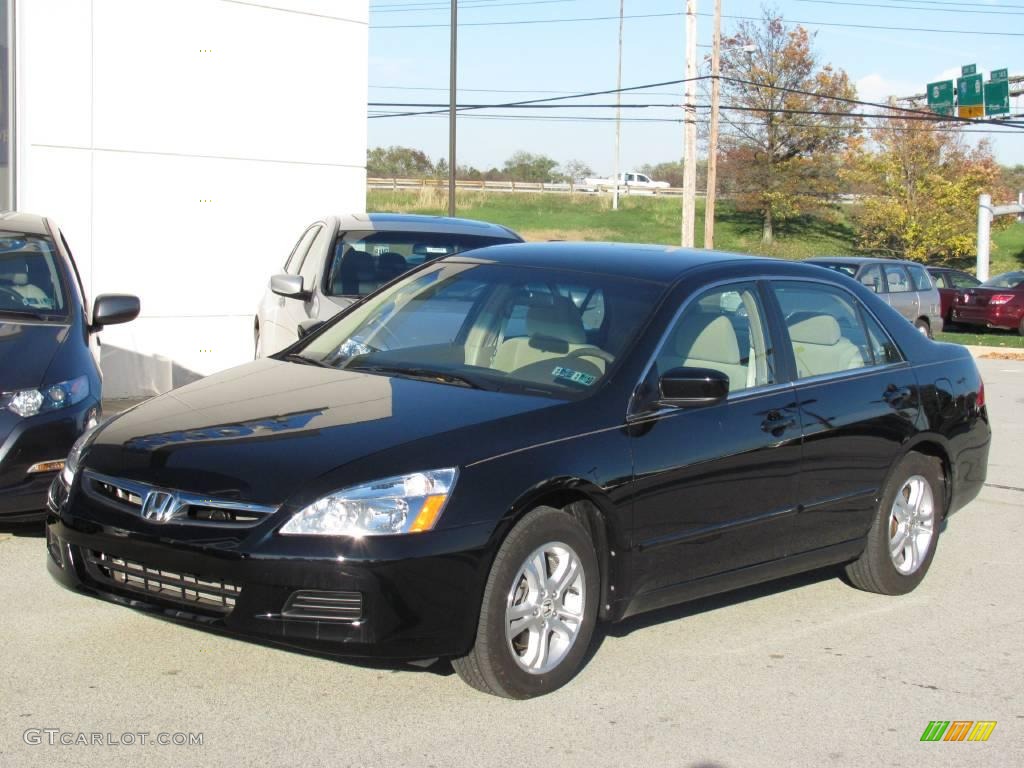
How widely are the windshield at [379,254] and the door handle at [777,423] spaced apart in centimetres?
445

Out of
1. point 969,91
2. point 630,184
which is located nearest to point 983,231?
point 969,91

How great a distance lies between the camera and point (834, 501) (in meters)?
5.87

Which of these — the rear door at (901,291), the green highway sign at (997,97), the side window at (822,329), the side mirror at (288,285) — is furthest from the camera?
the green highway sign at (997,97)

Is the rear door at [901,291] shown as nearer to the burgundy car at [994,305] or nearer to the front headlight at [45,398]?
the burgundy car at [994,305]

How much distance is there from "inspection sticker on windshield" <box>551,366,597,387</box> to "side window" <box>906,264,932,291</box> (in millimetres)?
18528

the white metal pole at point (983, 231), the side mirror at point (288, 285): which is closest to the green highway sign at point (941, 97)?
the white metal pole at point (983, 231)

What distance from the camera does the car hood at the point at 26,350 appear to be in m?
6.38

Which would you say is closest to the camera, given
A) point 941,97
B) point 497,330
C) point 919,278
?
point 497,330

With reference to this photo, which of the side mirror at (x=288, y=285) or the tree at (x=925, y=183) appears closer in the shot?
the side mirror at (x=288, y=285)

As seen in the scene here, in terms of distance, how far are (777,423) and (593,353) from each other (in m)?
0.92

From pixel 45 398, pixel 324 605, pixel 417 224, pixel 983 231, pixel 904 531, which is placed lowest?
pixel 904 531

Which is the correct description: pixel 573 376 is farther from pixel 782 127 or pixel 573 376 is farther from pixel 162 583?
pixel 782 127

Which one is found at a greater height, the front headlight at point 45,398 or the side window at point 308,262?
the side window at point 308,262

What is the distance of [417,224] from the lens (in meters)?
10.4
